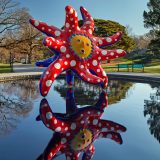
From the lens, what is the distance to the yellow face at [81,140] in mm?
5660

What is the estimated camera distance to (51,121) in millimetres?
7613

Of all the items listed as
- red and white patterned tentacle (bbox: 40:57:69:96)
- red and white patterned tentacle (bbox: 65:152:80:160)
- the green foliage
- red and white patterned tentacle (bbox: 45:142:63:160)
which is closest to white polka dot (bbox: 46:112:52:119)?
red and white patterned tentacle (bbox: 40:57:69:96)

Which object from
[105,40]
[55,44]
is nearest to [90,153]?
[55,44]

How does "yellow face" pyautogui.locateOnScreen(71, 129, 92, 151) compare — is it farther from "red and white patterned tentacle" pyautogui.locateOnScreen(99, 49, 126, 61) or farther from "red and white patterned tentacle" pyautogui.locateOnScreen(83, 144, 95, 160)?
"red and white patterned tentacle" pyautogui.locateOnScreen(99, 49, 126, 61)

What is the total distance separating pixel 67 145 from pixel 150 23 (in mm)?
28088

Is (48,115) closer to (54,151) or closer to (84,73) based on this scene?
(54,151)

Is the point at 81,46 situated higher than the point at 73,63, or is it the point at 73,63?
the point at 81,46

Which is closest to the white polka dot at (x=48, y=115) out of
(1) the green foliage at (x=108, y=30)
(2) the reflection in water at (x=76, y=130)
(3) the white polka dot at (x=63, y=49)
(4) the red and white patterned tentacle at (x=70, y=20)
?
(2) the reflection in water at (x=76, y=130)

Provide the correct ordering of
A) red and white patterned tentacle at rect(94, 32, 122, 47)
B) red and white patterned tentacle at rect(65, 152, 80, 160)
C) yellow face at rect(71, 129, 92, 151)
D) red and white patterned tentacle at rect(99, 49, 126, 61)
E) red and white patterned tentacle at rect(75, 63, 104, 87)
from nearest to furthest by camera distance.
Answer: red and white patterned tentacle at rect(65, 152, 80, 160), yellow face at rect(71, 129, 92, 151), red and white patterned tentacle at rect(75, 63, 104, 87), red and white patterned tentacle at rect(99, 49, 126, 61), red and white patterned tentacle at rect(94, 32, 122, 47)

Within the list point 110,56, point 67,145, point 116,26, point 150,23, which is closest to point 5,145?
point 67,145

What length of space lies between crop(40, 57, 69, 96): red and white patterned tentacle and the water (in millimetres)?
727

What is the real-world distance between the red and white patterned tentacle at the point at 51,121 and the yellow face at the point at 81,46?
301 cm

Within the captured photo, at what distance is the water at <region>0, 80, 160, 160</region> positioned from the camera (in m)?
5.45

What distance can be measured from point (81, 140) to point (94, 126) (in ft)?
3.71
